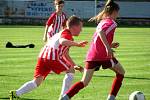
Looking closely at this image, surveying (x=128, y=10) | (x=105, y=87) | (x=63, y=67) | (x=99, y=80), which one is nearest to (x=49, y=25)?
(x=99, y=80)

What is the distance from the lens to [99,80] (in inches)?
578

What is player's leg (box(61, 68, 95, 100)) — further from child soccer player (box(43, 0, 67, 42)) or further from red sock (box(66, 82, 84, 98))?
child soccer player (box(43, 0, 67, 42))

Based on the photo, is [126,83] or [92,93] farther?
[126,83]

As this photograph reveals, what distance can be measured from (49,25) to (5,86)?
11.2 feet

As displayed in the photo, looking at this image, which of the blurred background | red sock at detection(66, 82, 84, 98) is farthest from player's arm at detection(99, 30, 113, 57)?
the blurred background

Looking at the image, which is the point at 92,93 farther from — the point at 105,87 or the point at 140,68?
the point at 140,68

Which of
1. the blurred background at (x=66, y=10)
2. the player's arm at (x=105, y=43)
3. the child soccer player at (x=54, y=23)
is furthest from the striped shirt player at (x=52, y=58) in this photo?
the blurred background at (x=66, y=10)

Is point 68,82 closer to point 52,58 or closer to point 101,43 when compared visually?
point 52,58

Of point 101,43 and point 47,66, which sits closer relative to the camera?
point 101,43

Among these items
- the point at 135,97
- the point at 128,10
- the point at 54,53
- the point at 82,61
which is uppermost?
the point at 54,53

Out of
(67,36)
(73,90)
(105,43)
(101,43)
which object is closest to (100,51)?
(101,43)

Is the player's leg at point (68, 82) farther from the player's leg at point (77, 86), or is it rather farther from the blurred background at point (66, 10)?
the blurred background at point (66, 10)

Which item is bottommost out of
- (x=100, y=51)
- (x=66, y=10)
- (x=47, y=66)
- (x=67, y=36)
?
(x=66, y=10)

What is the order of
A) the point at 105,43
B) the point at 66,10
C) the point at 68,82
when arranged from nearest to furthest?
the point at 105,43
the point at 68,82
the point at 66,10
